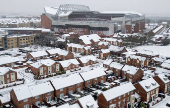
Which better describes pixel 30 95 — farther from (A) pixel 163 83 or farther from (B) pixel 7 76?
(A) pixel 163 83

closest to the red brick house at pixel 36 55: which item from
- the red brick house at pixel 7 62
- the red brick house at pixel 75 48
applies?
the red brick house at pixel 7 62

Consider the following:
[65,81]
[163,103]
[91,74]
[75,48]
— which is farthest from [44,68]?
[163,103]

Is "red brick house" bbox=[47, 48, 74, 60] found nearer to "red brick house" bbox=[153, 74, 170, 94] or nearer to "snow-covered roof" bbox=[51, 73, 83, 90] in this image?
"snow-covered roof" bbox=[51, 73, 83, 90]

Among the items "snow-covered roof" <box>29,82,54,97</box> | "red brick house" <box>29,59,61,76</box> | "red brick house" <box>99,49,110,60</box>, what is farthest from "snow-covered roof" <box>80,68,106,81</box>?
"red brick house" <box>99,49,110,60</box>

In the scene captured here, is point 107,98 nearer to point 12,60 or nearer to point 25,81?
point 25,81

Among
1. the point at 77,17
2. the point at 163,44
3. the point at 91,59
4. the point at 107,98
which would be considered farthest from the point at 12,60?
the point at 77,17

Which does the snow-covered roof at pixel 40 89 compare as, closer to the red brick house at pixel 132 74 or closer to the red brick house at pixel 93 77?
the red brick house at pixel 93 77
